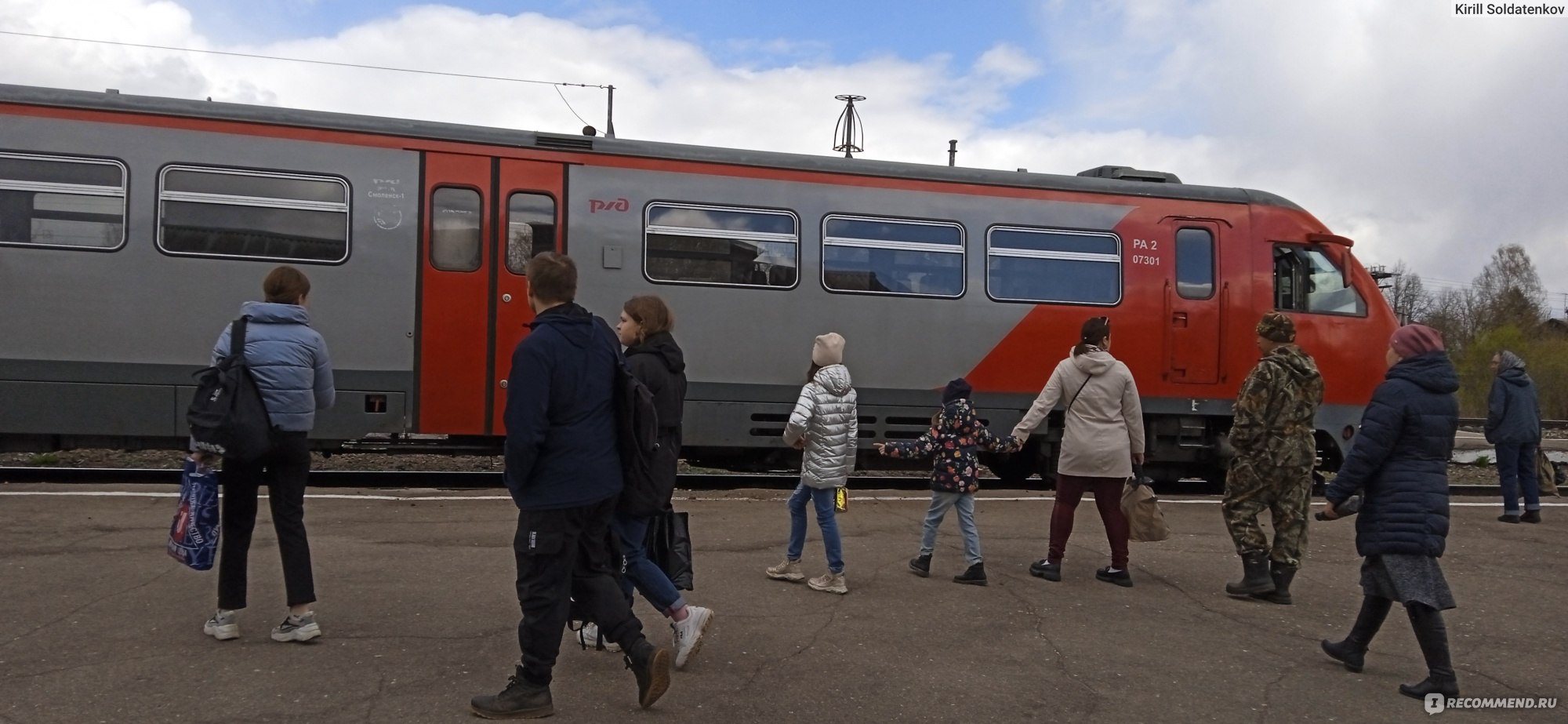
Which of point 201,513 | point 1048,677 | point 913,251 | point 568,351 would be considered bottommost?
point 1048,677

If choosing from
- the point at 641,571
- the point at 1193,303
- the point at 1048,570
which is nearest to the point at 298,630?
the point at 641,571

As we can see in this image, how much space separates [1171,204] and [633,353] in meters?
7.57

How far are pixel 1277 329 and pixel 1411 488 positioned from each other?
186 centimetres

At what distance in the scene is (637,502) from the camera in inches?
179

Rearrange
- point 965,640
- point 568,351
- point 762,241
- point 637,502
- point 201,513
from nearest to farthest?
point 568,351, point 637,502, point 201,513, point 965,640, point 762,241

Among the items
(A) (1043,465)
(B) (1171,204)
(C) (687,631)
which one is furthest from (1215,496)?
(C) (687,631)

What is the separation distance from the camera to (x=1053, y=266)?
10.5 metres

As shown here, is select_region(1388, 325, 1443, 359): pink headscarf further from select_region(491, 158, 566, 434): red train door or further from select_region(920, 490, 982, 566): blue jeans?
select_region(491, 158, 566, 434): red train door

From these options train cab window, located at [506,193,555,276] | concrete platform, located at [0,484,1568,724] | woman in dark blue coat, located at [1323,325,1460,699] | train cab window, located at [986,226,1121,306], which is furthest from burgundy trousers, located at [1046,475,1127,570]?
train cab window, located at [506,193,555,276]

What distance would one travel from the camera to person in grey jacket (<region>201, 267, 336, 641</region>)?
4848mm

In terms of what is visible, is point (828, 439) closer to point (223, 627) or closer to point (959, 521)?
point (959, 521)

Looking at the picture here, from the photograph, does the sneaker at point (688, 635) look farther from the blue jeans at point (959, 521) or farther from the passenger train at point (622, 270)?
the passenger train at point (622, 270)

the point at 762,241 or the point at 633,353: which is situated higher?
the point at 762,241

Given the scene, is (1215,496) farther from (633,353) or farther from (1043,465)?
(633,353)
